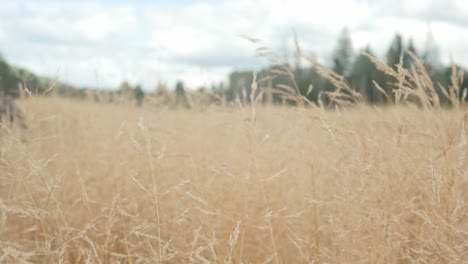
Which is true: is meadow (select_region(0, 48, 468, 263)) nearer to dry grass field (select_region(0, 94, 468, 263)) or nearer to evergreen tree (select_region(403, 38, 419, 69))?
dry grass field (select_region(0, 94, 468, 263))

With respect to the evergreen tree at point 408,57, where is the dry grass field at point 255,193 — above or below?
below

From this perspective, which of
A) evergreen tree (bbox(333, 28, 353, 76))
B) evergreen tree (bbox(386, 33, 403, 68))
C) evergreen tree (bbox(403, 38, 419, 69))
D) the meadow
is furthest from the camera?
evergreen tree (bbox(333, 28, 353, 76))

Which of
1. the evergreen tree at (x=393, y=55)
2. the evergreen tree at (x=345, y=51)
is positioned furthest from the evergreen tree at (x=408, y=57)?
the evergreen tree at (x=345, y=51)

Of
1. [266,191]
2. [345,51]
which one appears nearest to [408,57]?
[266,191]

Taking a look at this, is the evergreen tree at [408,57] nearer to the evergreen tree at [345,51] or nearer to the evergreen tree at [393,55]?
the evergreen tree at [393,55]

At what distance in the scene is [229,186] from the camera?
2.69 meters

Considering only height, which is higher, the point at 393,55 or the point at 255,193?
the point at 393,55

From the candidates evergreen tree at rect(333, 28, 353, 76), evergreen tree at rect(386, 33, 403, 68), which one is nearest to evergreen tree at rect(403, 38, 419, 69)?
evergreen tree at rect(386, 33, 403, 68)

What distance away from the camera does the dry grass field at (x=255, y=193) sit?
143 centimetres

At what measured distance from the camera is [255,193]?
7.73 feet

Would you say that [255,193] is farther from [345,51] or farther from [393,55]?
[345,51]

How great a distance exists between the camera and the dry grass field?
1.43 metres

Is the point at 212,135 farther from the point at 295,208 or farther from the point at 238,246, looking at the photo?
the point at 238,246

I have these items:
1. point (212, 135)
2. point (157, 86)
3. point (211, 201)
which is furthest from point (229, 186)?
point (157, 86)
